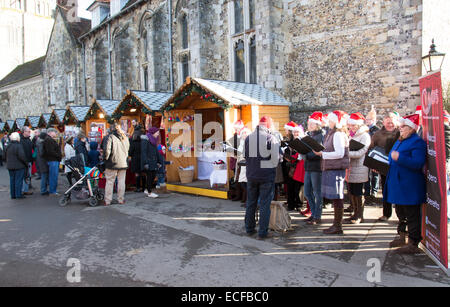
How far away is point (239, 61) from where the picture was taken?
45.8 ft

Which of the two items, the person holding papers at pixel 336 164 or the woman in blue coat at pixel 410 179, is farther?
the person holding papers at pixel 336 164

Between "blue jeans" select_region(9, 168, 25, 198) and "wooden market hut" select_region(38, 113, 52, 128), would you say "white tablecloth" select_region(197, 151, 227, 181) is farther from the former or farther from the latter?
"wooden market hut" select_region(38, 113, 52, 128)

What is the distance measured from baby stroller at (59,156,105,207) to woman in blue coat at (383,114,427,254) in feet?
20.9

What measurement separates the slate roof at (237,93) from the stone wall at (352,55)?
164cm

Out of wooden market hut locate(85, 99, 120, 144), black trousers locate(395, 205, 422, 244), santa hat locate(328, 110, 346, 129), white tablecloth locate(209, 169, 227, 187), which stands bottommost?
black trousers locate(395, 205, 422, 244)

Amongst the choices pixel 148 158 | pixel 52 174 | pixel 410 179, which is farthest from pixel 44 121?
pixel 410 179

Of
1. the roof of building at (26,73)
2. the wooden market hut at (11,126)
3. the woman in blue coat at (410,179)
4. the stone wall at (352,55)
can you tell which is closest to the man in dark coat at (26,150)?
the stone wall at (352,55)

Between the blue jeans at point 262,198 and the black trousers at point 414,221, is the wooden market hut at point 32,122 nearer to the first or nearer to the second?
the blue jeans at point 262,198

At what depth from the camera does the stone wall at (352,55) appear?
30.2 ft

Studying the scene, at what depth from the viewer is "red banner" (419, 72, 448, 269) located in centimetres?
376

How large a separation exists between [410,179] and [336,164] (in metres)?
1.10

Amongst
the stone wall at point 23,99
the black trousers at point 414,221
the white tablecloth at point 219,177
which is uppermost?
the stone wall at point 23,99

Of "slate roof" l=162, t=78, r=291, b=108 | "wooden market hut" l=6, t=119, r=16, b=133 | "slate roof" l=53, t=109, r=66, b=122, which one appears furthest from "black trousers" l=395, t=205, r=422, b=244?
"wooden market hut" l=6, t=119, r=16, b=133
